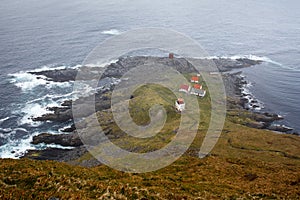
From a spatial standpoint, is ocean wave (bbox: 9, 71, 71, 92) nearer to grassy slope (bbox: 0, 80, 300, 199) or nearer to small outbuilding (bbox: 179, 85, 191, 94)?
grassy slope (bbox: 0, 80, 300, 199)

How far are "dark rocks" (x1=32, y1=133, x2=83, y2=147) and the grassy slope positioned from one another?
1257 centimetres

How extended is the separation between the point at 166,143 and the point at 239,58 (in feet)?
384

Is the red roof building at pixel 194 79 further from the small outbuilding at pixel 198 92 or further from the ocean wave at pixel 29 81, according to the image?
the ocean wave at pixel 29 81

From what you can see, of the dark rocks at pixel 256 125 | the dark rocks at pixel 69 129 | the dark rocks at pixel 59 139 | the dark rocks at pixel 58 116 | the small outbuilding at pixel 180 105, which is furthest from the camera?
the dark rocks at pixel 256 125

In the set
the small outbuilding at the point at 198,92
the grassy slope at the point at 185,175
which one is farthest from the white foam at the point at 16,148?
the small outbuilding at the point at 198,92

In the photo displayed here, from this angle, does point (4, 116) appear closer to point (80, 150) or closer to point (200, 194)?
point (80, 150)

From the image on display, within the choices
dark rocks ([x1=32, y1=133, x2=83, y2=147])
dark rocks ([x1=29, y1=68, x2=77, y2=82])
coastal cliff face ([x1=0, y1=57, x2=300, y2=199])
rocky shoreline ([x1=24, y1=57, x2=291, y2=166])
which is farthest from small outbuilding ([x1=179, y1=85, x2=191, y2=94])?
dark rocks ([x1=29, y1=68, x2=77, y2=82])

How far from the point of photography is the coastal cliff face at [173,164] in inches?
1119

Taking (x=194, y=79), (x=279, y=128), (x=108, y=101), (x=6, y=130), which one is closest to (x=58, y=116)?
(x=6, y=130)

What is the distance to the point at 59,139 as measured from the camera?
88.8 m

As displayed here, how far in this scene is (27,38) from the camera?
179750 millimetres

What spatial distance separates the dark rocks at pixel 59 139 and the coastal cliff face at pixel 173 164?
0.29 metres

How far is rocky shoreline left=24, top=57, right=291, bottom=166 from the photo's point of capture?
273 feet

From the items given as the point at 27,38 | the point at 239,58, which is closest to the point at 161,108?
the point at 239,58
